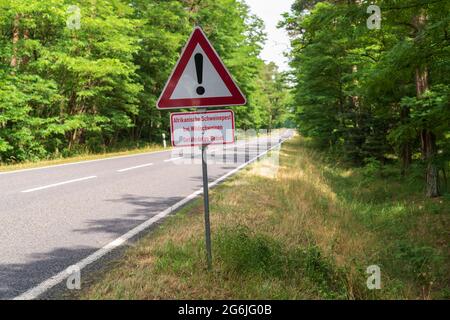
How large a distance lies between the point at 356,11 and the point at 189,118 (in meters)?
3.43

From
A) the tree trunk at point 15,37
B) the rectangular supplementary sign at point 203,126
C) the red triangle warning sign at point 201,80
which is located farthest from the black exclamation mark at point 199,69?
the tree trunk at point 15,37

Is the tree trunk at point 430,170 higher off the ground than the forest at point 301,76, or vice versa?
the forest at point 301,76

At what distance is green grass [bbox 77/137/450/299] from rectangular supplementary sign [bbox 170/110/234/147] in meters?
1.23

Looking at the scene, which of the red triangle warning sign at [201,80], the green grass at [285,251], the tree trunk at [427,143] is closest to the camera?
the green grass at [285,251]

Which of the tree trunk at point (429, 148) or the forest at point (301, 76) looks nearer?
the forest at point (301, 76)

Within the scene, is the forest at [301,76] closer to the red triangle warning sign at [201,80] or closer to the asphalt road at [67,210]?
the red triangle warning sign at [201,80]

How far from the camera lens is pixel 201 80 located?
337cm

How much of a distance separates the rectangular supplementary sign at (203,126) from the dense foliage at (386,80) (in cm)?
296

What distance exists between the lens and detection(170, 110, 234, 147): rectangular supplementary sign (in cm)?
337

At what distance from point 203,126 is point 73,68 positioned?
1533 cm

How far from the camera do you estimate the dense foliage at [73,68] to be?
15.0 meters

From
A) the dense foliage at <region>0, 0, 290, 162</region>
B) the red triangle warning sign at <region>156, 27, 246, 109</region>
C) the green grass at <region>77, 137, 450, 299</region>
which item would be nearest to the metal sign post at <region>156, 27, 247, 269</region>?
the red triangle warning sign at <region>156, 27, 246, 109</region>

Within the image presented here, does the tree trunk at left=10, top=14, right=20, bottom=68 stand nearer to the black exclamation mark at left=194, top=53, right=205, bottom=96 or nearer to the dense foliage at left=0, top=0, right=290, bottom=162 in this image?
the dense foliage at left=0, top=0, right=290, bottom=162

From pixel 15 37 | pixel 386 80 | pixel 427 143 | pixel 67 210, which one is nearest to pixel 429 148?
pixel 427 143
